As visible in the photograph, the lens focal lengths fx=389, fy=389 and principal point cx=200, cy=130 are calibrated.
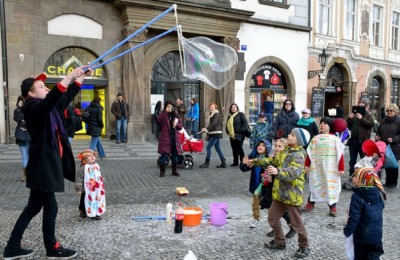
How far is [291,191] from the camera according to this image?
13.8 feet

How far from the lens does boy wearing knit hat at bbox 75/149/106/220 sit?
5.32 metres

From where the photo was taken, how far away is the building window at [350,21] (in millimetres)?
21975

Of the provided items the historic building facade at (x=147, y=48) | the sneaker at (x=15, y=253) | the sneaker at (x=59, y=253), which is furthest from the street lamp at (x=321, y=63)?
the sneaker at (x=15, y=253)

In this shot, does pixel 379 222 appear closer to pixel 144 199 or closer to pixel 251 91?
pixel 144 199

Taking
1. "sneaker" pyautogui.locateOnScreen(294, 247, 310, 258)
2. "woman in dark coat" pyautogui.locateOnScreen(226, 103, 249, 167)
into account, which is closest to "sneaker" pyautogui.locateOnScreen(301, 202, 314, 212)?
"sneaker" pyautogui.locateOnScreen(294, 247, 310, 258)

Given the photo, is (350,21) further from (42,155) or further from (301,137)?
(42,155)

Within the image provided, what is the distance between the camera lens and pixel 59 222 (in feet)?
17.2

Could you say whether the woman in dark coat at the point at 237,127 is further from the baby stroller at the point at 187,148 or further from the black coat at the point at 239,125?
the baby stroller at the point at 187,148

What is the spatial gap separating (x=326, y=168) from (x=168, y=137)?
3.87 metres

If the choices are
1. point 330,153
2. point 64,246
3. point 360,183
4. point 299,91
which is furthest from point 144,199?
point 299,91

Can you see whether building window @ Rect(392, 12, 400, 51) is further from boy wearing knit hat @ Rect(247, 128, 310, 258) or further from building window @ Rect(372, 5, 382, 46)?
boy wearing knit hat @ Rect(247, 128, 310, 258)

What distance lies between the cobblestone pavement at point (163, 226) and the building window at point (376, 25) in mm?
19290

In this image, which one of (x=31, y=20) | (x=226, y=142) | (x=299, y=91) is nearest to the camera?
(x=31, y=20)

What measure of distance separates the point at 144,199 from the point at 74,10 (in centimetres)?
947
